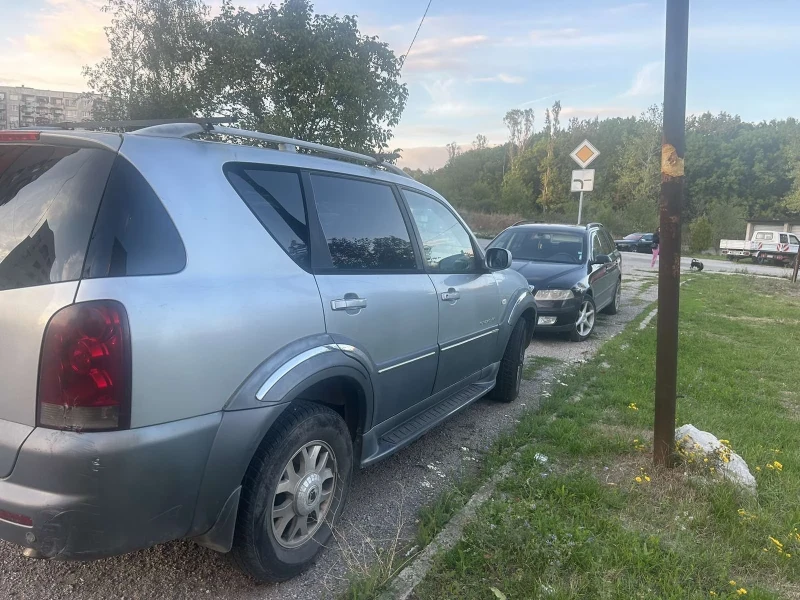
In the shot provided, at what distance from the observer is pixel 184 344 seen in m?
2.02

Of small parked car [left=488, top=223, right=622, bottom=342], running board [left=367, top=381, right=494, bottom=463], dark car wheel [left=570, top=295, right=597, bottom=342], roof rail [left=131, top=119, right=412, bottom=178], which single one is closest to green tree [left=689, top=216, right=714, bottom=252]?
small parked car [left=488, top=223, right=622, bottom=342]

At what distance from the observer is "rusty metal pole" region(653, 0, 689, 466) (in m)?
3.48

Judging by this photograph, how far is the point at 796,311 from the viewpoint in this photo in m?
12.3

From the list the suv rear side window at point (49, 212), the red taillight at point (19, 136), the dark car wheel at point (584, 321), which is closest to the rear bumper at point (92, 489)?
the suv rear side window at point (49, 212)

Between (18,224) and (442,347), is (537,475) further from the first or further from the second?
(18,224)

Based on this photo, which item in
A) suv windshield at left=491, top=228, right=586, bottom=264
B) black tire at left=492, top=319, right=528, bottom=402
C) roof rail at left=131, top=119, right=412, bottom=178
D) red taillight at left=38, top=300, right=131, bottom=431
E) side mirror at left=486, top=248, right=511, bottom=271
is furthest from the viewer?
suv windshield at left=491, top=228, right=586, bottom=264

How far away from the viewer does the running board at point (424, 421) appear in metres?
3.31

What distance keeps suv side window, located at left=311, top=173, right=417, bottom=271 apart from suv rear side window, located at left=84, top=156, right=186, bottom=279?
0.92m

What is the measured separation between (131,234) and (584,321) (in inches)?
295

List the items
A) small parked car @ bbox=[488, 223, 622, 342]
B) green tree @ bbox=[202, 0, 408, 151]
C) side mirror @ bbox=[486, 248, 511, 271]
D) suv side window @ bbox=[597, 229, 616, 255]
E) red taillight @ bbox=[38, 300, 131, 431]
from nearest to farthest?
1. red taillight @ bbox=[38, 300, 131, 431]
2. side mirror @ bbox=[486, 248, 511, 271]
3. small parked car @ bbox=[488, 223, 622, 342]
4. suv side window @ bbox=[597, 229, 616, 255]
5. green tree @ bbox=[202, 0, 408, 151]

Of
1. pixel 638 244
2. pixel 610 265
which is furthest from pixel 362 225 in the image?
pixel 638 244

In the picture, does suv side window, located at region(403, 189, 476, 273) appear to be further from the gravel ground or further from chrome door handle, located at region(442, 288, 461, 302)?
the gravel ground

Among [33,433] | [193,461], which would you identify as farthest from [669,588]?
[33,433]

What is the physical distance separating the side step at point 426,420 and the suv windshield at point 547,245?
194 inches
